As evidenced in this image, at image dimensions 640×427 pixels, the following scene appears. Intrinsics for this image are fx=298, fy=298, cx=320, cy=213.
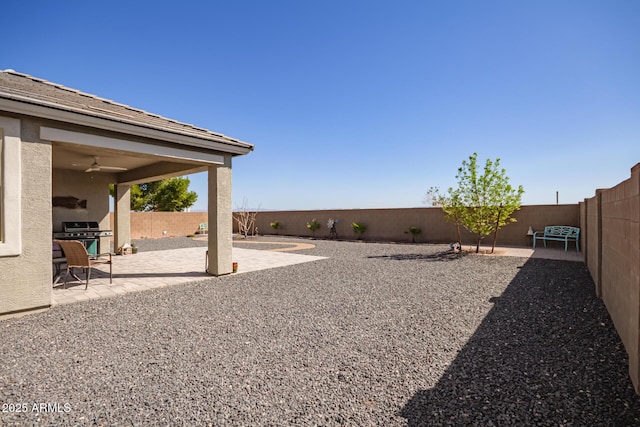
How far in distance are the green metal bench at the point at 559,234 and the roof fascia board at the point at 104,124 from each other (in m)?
11.8

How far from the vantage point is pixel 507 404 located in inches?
80.7

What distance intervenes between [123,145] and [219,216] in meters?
2.20

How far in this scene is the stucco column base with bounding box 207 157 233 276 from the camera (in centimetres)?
652

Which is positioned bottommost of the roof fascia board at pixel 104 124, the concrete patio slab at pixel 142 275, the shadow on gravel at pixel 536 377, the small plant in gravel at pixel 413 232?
the concrete patio slab at pixel 142 275

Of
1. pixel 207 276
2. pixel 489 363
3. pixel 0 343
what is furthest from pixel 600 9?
pixel 0 343

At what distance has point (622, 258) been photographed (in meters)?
3.15

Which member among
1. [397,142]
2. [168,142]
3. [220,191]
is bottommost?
[220,191]

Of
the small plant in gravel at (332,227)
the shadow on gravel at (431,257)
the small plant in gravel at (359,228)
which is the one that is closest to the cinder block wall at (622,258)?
the shadow on gravel at (431,257)

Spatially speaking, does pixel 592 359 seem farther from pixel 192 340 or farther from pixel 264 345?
pixel 192 340

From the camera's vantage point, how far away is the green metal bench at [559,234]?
433 inches

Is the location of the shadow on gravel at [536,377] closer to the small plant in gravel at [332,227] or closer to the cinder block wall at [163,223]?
the small plant in gravel at [332,227]

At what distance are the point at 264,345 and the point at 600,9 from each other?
30.4 ft

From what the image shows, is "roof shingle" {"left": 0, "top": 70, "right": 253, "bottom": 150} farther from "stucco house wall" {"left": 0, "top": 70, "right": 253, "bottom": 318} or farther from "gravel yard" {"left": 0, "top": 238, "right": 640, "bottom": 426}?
"gravel yard" {"left": 0, "top": 238, "right": 640, "bottom": 426}

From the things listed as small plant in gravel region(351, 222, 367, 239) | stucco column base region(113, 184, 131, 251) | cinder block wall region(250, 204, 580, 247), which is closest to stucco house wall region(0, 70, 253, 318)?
stucco column base region(113, 184, 131, 251)
